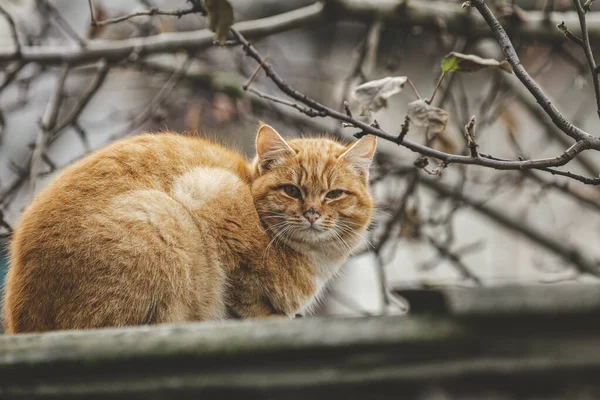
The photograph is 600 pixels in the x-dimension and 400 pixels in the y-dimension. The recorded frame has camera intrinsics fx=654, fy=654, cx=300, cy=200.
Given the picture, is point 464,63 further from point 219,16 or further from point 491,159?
point 219,16

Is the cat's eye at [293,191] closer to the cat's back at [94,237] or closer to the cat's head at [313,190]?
the cat's head at [313,190]

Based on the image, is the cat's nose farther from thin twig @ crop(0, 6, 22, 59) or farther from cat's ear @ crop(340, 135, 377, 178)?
thin twig @ crop(0, 6, 22, 59)

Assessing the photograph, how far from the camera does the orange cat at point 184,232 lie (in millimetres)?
1790

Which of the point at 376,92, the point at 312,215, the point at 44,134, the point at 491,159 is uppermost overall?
the point at 376,92

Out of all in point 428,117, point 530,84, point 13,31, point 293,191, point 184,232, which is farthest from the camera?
point 13,31

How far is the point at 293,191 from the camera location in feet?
8.22

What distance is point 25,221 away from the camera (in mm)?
1985

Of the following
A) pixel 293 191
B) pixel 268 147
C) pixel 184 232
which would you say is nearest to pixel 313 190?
pixel 293 191

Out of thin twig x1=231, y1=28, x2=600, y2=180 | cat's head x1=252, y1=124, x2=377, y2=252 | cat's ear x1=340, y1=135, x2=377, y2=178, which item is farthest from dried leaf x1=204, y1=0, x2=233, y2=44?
cat's ear x1=340, y1=135, x2=377, y2=178

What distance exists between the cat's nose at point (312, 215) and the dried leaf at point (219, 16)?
85 cm

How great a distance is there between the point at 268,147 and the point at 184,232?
68cm

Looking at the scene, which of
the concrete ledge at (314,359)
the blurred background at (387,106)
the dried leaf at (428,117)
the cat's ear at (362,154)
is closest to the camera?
the concrete ledge at (314,359)

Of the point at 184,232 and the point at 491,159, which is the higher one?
the point at 491,159

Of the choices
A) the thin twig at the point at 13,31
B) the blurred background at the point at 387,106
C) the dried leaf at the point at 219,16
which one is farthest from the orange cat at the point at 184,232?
the thin twig at the point at 13,31
